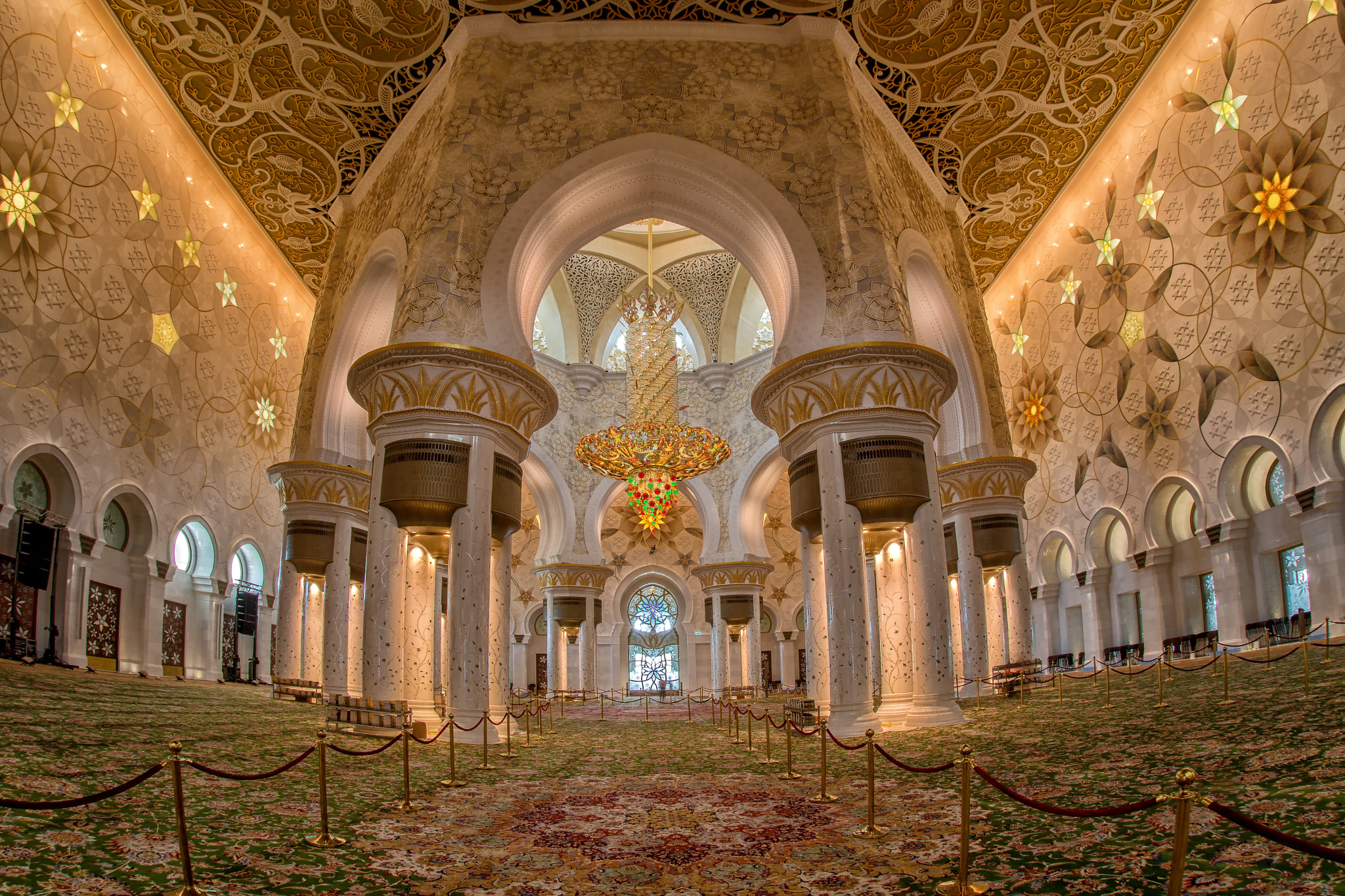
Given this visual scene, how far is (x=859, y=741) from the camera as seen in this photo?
6.88m

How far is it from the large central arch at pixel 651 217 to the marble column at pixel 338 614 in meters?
Result: 4.07

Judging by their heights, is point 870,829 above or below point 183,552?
below

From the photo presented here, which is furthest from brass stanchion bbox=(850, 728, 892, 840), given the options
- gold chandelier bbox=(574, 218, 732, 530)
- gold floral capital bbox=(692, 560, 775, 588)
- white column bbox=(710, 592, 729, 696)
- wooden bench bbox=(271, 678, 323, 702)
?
white column bbox=(710, 592, 729, 696)

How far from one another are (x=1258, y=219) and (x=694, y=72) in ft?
20.2

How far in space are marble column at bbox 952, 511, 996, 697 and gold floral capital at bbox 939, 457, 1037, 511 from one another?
256mm

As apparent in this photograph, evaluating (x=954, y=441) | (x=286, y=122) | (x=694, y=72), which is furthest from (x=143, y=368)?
(x=954, y=441)

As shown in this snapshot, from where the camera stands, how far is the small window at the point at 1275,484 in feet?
31.4

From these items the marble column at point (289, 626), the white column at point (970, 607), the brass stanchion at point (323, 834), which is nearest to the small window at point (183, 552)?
the marble column at point (289, 626)

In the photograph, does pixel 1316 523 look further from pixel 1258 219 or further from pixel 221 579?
pixel 221 579

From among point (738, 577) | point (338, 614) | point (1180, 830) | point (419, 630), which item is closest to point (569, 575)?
point (738, 577)

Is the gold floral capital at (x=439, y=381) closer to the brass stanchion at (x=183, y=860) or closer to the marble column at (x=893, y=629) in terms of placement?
the marble column at (x=893, y=629)

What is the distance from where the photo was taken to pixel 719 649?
1922 cm

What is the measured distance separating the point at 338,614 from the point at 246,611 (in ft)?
14.7

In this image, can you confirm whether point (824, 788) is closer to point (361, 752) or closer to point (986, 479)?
point (361, 752)
